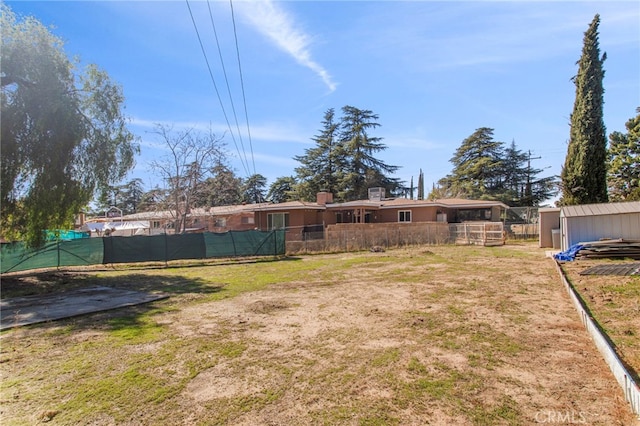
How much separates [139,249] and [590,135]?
24.5 m

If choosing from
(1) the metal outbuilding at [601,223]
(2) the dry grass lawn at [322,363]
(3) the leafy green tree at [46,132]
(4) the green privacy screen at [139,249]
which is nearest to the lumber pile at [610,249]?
(1) the metal outbuilding at [601,223]

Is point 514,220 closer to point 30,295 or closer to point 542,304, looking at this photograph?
point 542,304

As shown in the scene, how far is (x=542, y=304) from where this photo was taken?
21.5 feet

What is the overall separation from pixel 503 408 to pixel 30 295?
11427 millimetres

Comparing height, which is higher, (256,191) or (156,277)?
(256,191)

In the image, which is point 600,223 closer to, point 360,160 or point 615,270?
point 615,270

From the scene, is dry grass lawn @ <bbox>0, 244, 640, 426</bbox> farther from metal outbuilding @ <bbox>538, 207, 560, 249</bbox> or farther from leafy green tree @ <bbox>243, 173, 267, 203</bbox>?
leafy green tree @ <bbox>243, 173, 267, 203</bbox>

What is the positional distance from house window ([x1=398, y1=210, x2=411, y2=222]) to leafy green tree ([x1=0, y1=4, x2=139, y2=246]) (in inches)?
764

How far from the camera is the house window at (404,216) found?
84.9 ft

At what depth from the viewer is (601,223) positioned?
506 inches

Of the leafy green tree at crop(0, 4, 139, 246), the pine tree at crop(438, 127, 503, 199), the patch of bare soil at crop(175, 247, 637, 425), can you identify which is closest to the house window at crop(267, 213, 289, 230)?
the leafy green tree at crop(0, 4, 139, 246)

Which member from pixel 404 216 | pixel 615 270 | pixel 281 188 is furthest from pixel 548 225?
pixel 281 188

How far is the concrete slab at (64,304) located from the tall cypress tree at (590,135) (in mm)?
21880

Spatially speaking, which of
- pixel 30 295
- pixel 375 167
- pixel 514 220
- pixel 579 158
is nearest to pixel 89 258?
pixel 30 295
